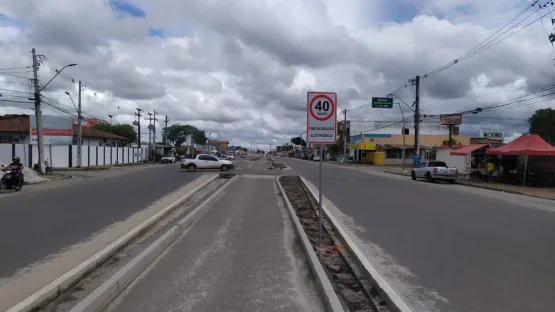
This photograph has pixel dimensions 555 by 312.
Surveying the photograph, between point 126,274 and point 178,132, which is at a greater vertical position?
point 178,132

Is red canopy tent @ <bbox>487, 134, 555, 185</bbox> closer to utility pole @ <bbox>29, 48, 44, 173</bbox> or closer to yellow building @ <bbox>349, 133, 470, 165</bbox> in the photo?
utility pole @ <bbox>29, 48, 44, 173</bbox>

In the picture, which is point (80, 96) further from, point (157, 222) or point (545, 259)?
point (545, 259)

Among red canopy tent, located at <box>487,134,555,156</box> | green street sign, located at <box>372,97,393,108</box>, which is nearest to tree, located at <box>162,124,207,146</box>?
green street sign, located at <box>372,97,393,108</box>

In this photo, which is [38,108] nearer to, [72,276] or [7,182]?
[7,182]

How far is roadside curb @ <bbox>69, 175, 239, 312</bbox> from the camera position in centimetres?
507

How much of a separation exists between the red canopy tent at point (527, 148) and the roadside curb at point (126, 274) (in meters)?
23.0

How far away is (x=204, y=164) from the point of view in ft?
131

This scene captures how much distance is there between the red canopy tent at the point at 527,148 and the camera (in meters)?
26.0

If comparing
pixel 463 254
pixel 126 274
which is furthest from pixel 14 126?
pixel 463 254

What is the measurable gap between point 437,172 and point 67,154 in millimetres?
36027

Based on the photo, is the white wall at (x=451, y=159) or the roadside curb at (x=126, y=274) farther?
the white wall at (x=451, y=159)

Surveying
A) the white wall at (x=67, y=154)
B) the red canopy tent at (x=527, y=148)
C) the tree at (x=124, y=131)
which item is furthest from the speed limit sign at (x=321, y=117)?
the tree at (x=124, y=131)

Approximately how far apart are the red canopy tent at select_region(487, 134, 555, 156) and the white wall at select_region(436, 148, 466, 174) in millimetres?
9435

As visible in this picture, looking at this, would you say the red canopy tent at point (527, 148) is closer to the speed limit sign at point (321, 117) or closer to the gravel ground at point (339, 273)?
the gravel ground at point (339, 273)
